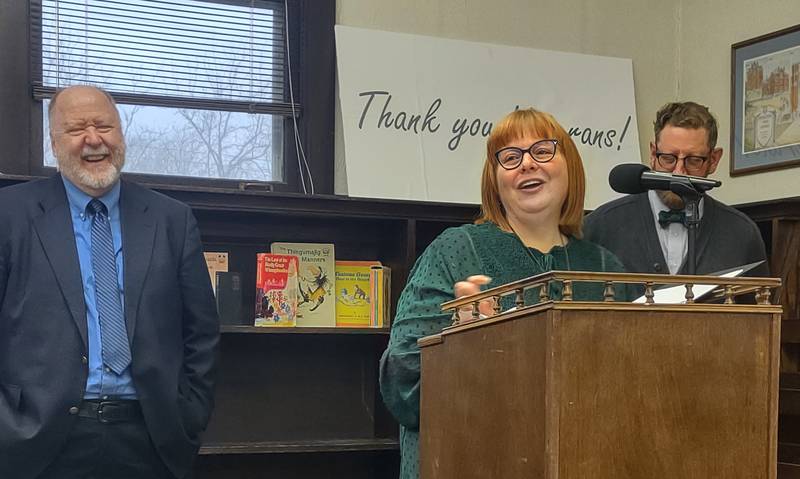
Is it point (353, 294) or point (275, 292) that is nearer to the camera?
point (275, 292)

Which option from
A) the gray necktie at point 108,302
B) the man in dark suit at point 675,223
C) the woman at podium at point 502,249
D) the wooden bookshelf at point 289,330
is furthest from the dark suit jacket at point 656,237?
the gray necktie at point 108,302

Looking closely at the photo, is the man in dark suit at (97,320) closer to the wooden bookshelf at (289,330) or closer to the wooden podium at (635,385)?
the wooden bookshelf at (289,330)

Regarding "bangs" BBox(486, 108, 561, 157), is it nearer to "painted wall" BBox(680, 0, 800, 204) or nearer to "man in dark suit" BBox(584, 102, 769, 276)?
"man in dark suit" BBox(584, 102, 769, 276)

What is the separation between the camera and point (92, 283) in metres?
2.50

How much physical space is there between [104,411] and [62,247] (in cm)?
44

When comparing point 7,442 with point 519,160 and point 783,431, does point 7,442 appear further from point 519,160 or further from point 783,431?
point 783,431

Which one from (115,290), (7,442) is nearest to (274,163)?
(115,290)

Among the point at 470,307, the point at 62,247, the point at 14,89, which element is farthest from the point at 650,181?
the point at 14,89

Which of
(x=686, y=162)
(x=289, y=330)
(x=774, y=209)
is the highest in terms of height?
(x=686, y=162)

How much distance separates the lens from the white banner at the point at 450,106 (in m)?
3.55

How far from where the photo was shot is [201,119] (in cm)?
347

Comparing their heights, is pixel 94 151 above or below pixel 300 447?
above

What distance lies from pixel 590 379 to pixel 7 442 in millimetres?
1772

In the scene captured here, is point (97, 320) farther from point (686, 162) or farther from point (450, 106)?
point (450, 106)
